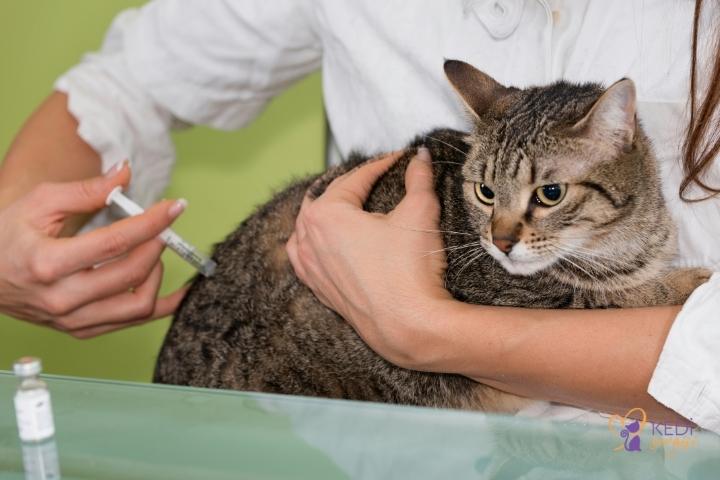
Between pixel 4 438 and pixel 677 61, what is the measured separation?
896 mm

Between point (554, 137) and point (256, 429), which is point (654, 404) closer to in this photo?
point (554, 137)

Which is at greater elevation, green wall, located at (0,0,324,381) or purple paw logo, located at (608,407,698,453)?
purple paw logo, located at (608,407,698,453)

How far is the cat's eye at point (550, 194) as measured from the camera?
3.25 ft

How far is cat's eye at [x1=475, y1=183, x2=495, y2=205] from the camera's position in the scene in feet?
3.54

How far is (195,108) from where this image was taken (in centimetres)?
151

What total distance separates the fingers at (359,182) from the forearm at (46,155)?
1.74 feet

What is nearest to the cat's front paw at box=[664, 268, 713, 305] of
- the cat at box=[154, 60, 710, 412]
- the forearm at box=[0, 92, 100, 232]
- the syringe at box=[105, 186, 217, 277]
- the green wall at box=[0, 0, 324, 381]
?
the cat at box=[154, 60, 710, 412]

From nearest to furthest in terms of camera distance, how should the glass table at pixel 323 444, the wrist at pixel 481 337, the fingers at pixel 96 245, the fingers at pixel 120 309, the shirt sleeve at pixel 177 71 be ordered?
the glass table at pixel 323 444
the wrist at pixel 481 337
the fingers at pixel 96 245
the fingers at pixel 120 309
the shirt sleeve at pixel 177 71

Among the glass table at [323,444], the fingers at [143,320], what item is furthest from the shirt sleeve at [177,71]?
the glass table at [323,444]

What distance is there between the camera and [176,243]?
1312 mm

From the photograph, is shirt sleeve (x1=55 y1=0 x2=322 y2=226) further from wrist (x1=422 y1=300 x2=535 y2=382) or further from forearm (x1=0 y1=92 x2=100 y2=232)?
wrist (x1=422 y1=300 x2=535 y2=382)

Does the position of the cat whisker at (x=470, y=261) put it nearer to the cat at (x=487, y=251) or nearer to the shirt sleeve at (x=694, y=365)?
the cat at (x=487, y=251)

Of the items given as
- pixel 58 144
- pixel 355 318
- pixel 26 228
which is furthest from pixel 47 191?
pixel 355 318

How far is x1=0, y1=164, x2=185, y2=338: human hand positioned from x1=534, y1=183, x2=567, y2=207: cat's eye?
0.56m
